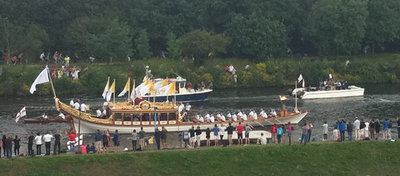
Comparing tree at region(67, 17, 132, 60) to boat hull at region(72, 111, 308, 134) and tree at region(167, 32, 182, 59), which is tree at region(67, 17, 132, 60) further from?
boat hull at region(72, 111, 308, 134)

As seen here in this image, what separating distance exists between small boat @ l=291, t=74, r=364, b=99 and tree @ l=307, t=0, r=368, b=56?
1742 centimetres

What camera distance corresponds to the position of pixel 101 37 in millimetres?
103188

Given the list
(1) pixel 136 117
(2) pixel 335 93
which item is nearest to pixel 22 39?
(2) pixel 335 93

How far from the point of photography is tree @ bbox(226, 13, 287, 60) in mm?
105812

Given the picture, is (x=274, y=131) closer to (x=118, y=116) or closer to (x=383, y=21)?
(x=118, y=116)

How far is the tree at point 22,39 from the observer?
336 ft

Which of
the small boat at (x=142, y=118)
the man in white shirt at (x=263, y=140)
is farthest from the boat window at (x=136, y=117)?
the man in white shirt at (x=263, y=140)

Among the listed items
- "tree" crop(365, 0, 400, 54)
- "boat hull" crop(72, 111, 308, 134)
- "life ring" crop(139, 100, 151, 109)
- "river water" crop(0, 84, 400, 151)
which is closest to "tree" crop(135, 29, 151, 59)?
"river water" crop(0, 84, 400, 151)

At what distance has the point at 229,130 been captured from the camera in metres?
52.2

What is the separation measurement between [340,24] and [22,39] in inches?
1597

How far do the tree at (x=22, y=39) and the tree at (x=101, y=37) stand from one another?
403 centimetres

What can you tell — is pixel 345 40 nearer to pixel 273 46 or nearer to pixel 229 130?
pixel 273 46

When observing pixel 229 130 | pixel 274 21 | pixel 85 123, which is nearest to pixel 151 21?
pixel 274 21

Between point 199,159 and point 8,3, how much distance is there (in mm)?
71033
